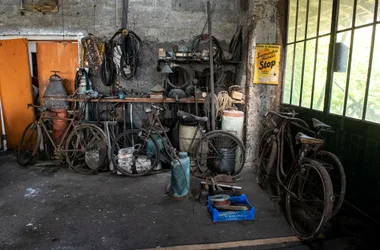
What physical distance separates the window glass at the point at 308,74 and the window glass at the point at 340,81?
49 cm

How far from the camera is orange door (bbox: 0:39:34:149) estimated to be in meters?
5.46

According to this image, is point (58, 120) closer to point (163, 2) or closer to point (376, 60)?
point (163, 2)

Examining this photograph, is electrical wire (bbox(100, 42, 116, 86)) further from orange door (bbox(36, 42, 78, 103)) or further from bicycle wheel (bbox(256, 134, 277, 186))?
bicycle wheel (bbox(256, 134, 277, 186))

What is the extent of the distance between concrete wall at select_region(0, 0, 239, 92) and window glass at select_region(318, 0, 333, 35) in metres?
2.35

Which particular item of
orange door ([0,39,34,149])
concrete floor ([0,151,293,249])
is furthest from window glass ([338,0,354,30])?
orange door ([0,39,34,149])

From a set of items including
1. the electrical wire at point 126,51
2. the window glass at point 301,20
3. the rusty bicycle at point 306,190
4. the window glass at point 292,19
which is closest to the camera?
the rusty bicycle at point 306,190

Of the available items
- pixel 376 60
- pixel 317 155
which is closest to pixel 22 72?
pixel 317 155

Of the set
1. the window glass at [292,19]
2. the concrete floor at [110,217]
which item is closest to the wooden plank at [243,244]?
the concrete floor at [110,217]

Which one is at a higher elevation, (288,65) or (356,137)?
(288,65)

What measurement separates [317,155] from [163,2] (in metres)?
4.33

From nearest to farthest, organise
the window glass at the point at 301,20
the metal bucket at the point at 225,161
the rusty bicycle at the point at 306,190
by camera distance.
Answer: the rusty bicycle at the point at 306,190
the window glass at the point at 301,20
the metal bucket at the point at 225,161

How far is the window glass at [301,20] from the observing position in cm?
389

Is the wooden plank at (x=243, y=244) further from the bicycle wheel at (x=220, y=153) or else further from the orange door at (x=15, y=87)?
the orange door at (x=15, y=87)

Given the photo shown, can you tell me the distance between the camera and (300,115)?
155 inches
